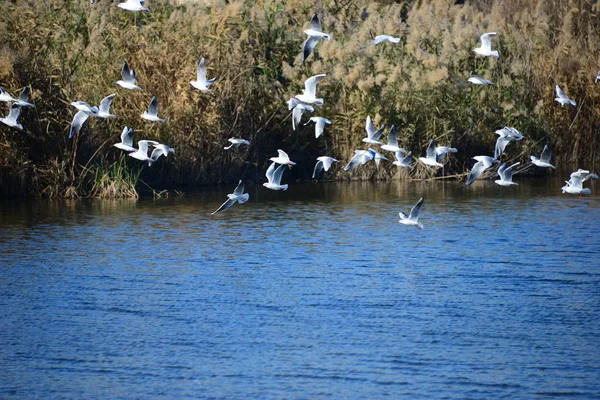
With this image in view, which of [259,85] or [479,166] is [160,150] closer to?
[479,166]

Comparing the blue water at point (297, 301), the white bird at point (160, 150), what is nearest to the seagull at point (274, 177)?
the blue water at point (297, 301)

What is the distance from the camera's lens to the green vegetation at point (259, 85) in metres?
21.6

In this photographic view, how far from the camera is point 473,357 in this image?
35.6 feet

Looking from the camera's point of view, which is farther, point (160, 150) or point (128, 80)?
→ point (160, 150)

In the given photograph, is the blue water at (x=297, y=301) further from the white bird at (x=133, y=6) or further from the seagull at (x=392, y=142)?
the white bird at (x=133, y=6)

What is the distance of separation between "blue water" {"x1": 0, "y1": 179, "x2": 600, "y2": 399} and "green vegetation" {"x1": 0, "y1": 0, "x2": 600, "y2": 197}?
165cm

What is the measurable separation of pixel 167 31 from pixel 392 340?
528 inches

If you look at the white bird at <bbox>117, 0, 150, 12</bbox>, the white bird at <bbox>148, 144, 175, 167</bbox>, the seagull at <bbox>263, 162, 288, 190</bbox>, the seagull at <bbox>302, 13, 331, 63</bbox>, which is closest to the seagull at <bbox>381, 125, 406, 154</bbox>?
the seagull at <bbox>263, 162, 288, 190</bbox>

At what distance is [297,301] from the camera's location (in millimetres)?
13352

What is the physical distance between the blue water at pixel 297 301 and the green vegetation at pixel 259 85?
1654 mm

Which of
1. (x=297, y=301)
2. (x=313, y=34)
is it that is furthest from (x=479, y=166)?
(x=297, y=301)

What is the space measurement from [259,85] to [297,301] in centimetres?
1196

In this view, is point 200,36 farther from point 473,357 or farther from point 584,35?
point 473,357

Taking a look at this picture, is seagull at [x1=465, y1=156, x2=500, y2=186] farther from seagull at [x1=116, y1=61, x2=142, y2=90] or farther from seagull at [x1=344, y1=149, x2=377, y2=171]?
seagull at [x1=116, y1=61, x2=142, y2=90]
